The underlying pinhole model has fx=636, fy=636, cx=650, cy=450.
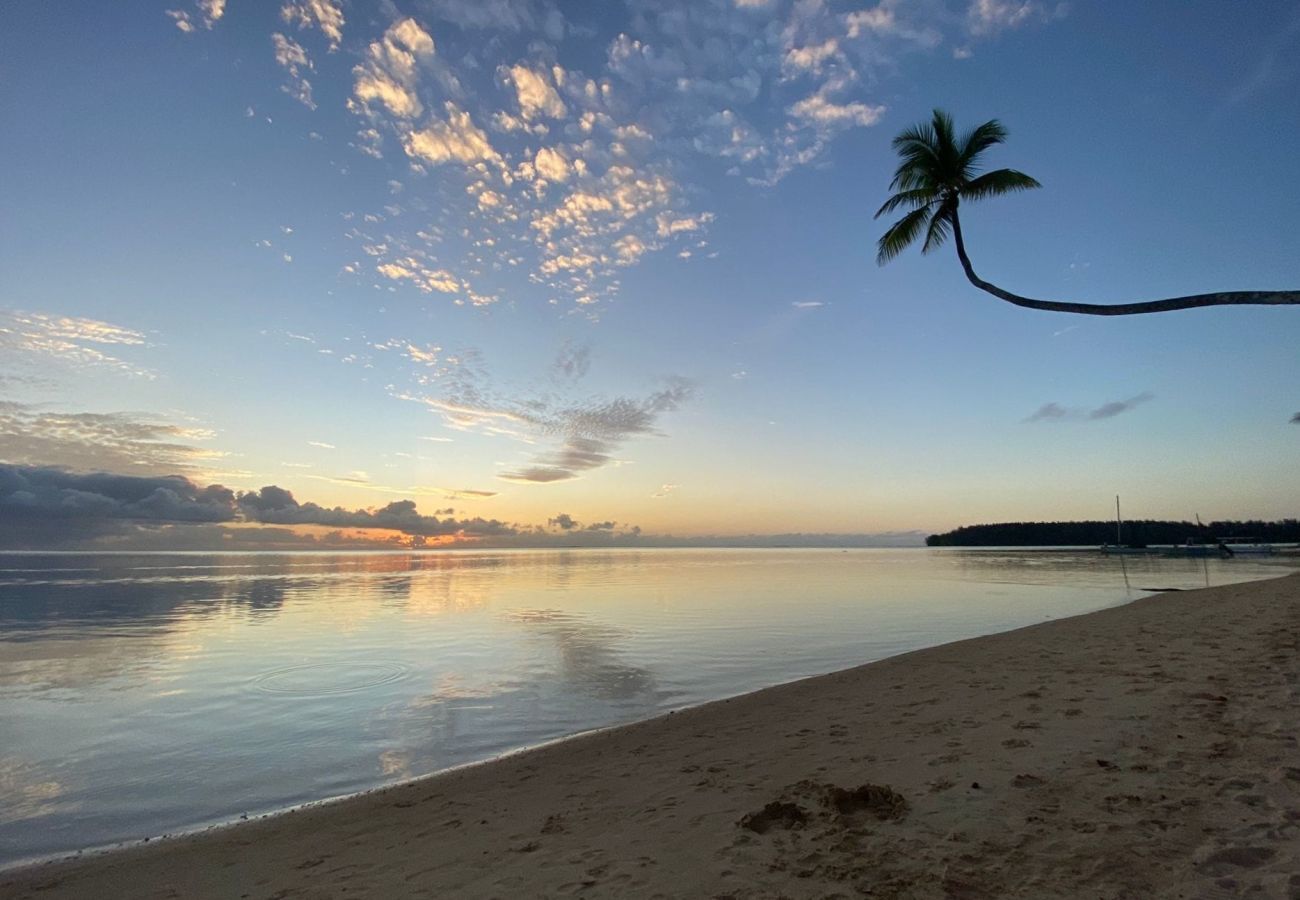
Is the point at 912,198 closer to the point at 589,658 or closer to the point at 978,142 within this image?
the point at 978,142

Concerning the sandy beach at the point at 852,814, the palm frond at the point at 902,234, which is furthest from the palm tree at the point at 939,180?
the sandy beach at the point at 852,814

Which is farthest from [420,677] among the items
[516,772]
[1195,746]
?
[1195,746]

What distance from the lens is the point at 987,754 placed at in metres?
7.22

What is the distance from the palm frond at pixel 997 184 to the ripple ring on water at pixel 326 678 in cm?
2089

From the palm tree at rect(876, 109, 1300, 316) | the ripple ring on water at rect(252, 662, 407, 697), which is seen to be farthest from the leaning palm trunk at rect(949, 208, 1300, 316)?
the ripple ring on water at rect(252, 662, 407, 697)

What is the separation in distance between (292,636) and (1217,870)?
24683mm

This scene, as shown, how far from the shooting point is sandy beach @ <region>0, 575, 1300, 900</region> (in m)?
4.70

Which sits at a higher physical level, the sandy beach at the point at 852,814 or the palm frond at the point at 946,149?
the palm frond at the point at 946,149

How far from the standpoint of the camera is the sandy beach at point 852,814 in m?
4.70

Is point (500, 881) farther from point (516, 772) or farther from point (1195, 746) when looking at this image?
point (1195, 746)

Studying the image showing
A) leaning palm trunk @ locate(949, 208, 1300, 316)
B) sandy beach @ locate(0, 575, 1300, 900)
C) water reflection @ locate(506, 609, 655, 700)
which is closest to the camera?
sandy beach @ locate(0, 575, 1300, 900)

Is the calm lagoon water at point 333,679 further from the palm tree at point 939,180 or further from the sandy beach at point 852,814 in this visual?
the palm tree at point 939,180

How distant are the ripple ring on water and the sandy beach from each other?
286 inches

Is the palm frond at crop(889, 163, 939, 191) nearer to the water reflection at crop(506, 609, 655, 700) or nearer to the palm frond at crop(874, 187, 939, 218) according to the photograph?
the palm frond at crop(874, 187, 939, 218)
